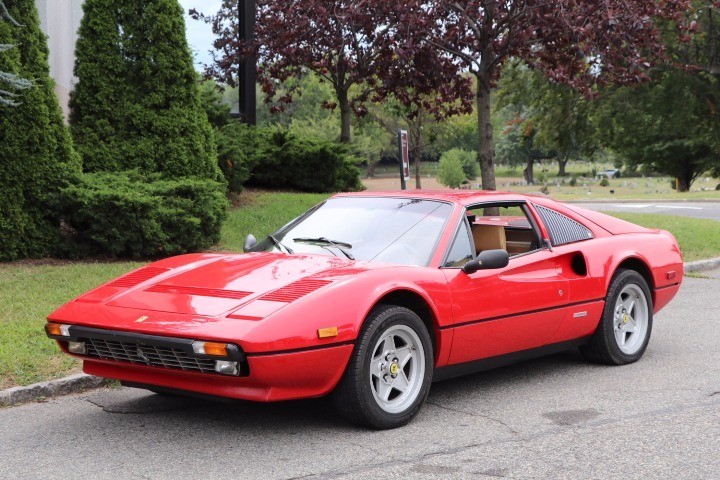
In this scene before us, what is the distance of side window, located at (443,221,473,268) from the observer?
572cm

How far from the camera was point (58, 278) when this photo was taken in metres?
9.73

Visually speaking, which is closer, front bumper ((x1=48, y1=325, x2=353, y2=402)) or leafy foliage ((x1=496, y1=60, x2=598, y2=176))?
front bumper ((x1=48, y1=325, x2=353, y2=402))

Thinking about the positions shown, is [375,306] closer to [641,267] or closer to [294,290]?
[294,290]

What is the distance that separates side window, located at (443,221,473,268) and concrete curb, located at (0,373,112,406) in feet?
8.25

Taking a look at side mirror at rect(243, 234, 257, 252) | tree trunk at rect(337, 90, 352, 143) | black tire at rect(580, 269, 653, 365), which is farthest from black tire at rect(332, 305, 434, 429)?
tree trunk at rect(337, 90, 352, 143)

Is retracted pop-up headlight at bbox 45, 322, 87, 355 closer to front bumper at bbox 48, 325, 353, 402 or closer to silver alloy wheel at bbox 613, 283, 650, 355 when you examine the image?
front bumper at bbox 48, 325, 353, 402

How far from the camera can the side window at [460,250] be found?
572 cm

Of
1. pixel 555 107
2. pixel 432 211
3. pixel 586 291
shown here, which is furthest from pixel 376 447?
pixel 555 107

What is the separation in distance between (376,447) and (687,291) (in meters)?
7.24

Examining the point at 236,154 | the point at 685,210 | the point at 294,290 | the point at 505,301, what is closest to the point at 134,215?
the point at 236,154

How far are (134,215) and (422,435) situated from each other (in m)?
6.76

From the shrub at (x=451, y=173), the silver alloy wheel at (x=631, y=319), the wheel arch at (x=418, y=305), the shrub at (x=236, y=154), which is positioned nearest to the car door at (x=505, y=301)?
the wheel arch at (x=418, y=305)

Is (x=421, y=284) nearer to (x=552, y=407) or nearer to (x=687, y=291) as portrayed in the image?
(x=552, y=407)

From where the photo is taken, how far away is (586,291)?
650 cm
